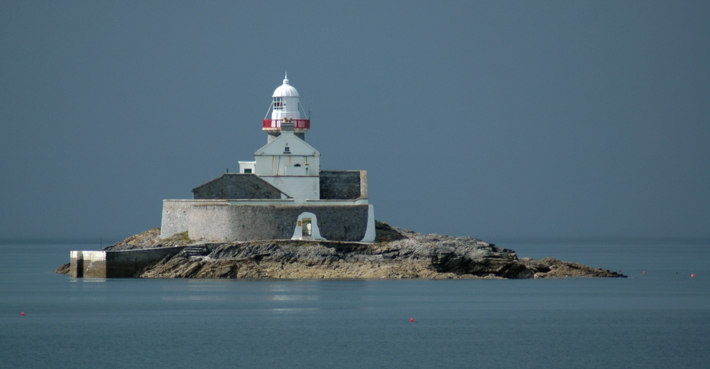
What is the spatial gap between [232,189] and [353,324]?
1506 centimetres

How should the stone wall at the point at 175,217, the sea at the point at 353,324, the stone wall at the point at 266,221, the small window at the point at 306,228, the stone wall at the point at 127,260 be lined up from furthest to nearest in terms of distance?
the stone wall at the point at 175,217 → the small window at the point at 306,228 → the stone wall at the point at 266,221 → the stone wall at the point at 127,260 → the sea at the point at 353,324

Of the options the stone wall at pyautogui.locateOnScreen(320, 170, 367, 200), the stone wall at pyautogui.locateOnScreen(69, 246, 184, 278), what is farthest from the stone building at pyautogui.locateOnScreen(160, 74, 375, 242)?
the stone wall at pyautogui.locateOnScreen(69, 246, 184, 278)

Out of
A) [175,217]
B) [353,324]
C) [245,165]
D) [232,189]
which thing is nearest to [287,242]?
[232,189]

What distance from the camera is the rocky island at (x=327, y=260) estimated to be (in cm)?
4859

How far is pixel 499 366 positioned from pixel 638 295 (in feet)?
63.5

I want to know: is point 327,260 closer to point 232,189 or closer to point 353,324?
point 232,189

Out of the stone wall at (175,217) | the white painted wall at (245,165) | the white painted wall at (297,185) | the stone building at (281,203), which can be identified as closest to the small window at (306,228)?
the stone building at (281,203)

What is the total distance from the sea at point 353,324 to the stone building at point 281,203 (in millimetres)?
2203

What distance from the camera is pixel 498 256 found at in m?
51.2

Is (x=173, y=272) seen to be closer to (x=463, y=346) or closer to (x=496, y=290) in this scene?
(x=496, y=290)

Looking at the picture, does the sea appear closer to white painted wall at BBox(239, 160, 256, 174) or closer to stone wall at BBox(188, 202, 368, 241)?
stone wall at BBox(188, 202, 368, 241)

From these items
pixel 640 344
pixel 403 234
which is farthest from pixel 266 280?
pixel 640 344

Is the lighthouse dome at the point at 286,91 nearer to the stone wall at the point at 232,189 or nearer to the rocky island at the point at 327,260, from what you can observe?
the stone wall at the point at 232,189

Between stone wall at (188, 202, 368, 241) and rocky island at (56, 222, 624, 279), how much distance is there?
0.62 metres
